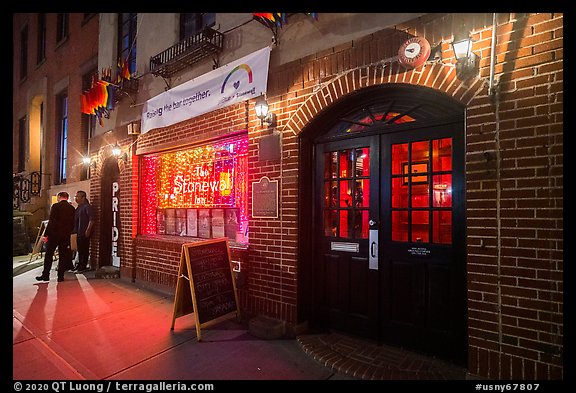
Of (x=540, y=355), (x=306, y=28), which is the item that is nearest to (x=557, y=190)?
(x=540, y=355)

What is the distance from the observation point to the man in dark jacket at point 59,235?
6953 millimetres

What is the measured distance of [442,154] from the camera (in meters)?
3.46

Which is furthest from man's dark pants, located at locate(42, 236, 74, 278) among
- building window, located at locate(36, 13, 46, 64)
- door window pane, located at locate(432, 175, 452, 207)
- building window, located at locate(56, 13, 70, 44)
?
building window, located at locate(36, 13, 46, 64)

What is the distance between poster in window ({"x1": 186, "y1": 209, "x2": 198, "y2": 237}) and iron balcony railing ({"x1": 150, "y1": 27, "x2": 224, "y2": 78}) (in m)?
2.80

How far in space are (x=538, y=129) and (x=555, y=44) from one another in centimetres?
74

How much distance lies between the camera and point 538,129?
273 cm

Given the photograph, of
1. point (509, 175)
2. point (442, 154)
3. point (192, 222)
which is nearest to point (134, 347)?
point (192, 222)

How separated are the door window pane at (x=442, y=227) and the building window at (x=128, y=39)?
24.7 ft

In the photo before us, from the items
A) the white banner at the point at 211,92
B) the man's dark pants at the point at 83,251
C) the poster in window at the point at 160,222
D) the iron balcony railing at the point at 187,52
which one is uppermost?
the iron balcony railing at the point at 187,52

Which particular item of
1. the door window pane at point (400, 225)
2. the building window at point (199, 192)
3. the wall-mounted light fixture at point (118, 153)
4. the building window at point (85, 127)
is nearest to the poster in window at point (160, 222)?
the building window at point (199, 192)

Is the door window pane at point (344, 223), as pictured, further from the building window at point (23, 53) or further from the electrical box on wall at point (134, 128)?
the building window at point (23, 53)

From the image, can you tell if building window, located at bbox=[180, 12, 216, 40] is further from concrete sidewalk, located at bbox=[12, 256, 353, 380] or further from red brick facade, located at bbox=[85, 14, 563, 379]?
concrete sidewalk, located at bbox=[12, 256, 353, 380]

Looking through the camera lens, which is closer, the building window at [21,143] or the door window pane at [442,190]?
the door window pane at [442,190]
